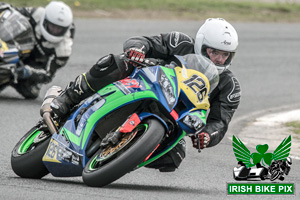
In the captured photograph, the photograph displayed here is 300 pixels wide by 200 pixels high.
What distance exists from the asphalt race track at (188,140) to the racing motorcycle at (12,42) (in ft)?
1.29

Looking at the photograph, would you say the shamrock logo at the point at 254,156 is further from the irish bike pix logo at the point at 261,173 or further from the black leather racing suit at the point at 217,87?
the black leather racing suit at the point at 217,87

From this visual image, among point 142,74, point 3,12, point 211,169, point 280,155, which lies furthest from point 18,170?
point 3,12

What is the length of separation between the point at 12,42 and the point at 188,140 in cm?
319

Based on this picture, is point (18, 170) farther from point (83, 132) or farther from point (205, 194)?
point (205, 194)

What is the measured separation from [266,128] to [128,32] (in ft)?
26.0

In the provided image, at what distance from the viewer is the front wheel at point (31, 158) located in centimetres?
643

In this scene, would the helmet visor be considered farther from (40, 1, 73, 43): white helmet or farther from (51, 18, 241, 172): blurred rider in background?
(51, 18, 241, 172): blurred rider in background

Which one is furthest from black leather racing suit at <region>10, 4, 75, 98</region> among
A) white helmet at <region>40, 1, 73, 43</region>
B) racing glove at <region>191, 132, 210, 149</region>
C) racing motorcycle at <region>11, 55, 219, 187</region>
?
racing glove at <region>191, 132, 210, 149</region>

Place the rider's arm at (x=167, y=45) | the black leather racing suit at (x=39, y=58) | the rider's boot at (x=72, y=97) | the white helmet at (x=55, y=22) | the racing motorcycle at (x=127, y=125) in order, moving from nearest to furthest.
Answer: the racing motorcycle at (x=127, y=125)
the rider's boot at (x=72, y=97)
the rider's arm at (x=167, y=45)
the white helmet at (x=55, y=22)
the black leather racing suit at (x=39, y=58)

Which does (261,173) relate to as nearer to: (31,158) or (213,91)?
(213,91)

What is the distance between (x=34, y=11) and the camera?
37.2 feet

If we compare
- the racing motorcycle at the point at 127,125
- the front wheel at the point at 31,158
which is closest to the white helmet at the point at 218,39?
the racing motorcycle at the point at 127,125

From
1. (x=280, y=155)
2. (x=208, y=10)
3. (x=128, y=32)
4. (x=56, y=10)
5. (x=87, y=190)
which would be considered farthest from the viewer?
(x=208, y=10)

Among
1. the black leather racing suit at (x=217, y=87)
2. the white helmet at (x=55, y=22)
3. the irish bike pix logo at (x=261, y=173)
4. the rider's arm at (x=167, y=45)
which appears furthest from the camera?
the white helmet at (x=55, y=22)
